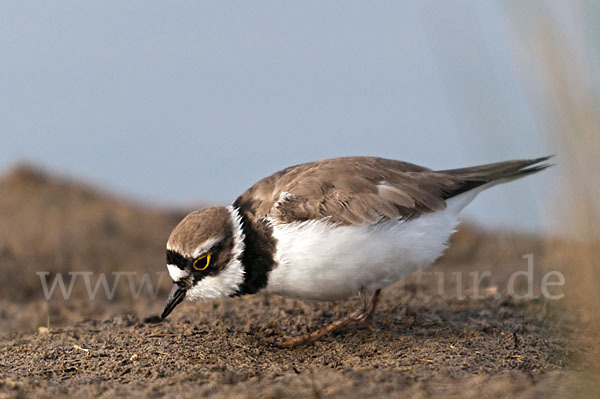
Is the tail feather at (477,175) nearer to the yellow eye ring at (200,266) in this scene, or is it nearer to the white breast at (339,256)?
the white breast at (339,256)

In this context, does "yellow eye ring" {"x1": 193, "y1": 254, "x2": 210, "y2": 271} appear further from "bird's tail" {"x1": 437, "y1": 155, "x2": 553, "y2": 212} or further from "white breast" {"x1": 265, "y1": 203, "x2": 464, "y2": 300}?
"bird's tail" {"x1": 437, "y1": 155, "x2": 553, "y2": 212}

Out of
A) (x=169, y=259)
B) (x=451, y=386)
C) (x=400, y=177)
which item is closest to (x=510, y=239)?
(x=451, y=386)

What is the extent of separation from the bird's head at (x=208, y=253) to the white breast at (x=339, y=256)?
1.07 ft

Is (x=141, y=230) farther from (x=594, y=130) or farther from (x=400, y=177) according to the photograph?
(x=594, y=130)

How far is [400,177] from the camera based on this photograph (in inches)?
229

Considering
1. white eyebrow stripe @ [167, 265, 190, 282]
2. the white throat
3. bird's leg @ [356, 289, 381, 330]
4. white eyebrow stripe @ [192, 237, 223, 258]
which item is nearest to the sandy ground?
bird's leg @ [356, 289, 381, 330]

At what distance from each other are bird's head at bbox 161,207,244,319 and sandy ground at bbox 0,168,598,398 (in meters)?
0.43

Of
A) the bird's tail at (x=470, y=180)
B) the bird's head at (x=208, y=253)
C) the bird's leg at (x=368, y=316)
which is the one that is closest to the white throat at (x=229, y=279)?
the bird's head at (x=208, y=253)

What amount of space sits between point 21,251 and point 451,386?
8.96 m

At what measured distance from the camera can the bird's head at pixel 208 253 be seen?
5406 mm

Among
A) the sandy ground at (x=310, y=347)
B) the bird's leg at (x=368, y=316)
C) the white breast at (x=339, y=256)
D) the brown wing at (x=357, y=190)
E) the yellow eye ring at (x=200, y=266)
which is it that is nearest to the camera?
the sandy ground at (x=310, y=347)

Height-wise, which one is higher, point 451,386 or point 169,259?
point 169,259

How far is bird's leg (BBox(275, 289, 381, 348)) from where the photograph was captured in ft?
18.1

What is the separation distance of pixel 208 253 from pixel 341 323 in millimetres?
1265
